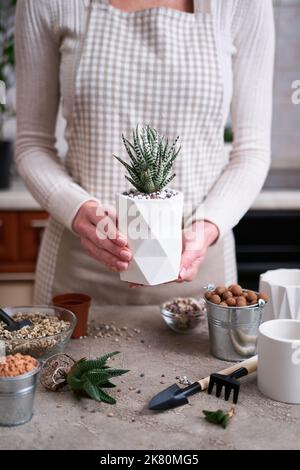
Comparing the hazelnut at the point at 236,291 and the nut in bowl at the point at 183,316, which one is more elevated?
the hazelnut at the point at 236,291

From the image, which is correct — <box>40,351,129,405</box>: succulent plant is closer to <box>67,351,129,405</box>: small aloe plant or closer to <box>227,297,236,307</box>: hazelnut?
<box>67,351,129,405</box>: small aloe plant

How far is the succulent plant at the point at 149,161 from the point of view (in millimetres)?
1214

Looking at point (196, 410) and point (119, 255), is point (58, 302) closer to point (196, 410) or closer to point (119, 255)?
point (119, 255)

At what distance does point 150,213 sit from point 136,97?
0.46m

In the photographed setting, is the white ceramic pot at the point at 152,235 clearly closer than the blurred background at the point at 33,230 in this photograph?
Yes

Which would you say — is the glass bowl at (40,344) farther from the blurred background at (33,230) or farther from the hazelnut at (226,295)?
the blurred background at (33,230)

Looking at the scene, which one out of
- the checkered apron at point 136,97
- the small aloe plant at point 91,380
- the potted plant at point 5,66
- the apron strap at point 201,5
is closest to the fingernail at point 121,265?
the small aloe plant at point 91,380

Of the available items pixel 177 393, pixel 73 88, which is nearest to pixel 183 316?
pixel 177 393

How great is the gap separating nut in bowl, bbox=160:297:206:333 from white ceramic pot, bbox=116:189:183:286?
106 millimetres

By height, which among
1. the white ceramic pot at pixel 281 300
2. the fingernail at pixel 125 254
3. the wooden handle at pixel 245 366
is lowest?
the wooden handle at pixel 245 366

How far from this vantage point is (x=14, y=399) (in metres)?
1.00

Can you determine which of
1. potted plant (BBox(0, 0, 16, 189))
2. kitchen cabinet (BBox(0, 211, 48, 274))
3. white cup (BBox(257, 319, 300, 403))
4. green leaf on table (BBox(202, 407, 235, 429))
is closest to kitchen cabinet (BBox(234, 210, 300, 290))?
kitchen cabinet (BBox(0, 211, 48, 274))

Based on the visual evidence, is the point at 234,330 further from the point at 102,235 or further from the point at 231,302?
the point at 102,235

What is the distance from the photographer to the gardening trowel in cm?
106
